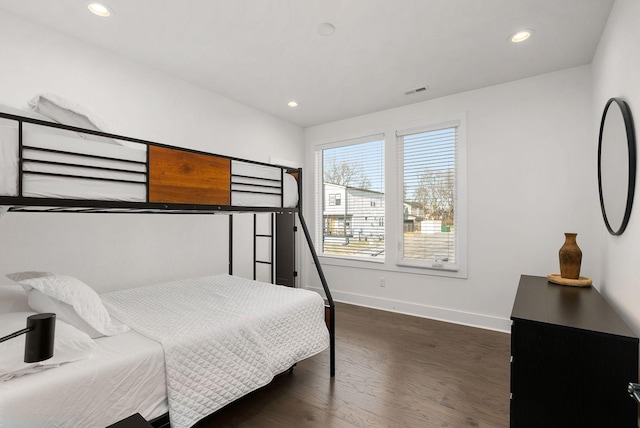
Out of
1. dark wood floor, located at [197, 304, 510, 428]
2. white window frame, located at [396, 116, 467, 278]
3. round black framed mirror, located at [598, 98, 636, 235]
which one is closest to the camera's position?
round black framed mirror, located at [598, 98, 636, 235]

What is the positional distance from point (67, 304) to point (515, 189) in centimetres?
372

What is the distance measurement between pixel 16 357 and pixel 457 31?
310 centimetres

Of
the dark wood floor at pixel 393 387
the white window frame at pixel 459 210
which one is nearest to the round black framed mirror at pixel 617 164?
the white window frame at pixel 459 210

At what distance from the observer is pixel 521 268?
3.23 metres

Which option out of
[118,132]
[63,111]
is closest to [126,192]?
[63,111]

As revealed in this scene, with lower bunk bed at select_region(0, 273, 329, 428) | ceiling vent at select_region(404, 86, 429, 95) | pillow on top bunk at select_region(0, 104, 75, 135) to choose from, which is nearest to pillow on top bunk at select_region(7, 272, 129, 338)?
lower bunk bed at select_region(0, 273, 329, 428)

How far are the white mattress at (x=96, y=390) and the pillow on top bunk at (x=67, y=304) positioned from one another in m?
0.08

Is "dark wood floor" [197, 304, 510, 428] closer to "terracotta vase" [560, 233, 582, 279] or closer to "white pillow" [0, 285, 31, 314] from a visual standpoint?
"terracotta vase" [560, 233, 582, 279]

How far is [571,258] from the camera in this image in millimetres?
2330

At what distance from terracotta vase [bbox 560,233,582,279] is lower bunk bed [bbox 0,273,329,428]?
1836 millimetres

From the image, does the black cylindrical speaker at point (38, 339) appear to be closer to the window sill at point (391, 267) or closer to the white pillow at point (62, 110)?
the white pillow at point (62, 110)

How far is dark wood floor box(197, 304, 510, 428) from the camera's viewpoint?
188 centimetres

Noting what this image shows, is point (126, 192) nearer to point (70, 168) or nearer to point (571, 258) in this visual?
point (70, 168)

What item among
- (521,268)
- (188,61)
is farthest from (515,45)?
(188,61)
